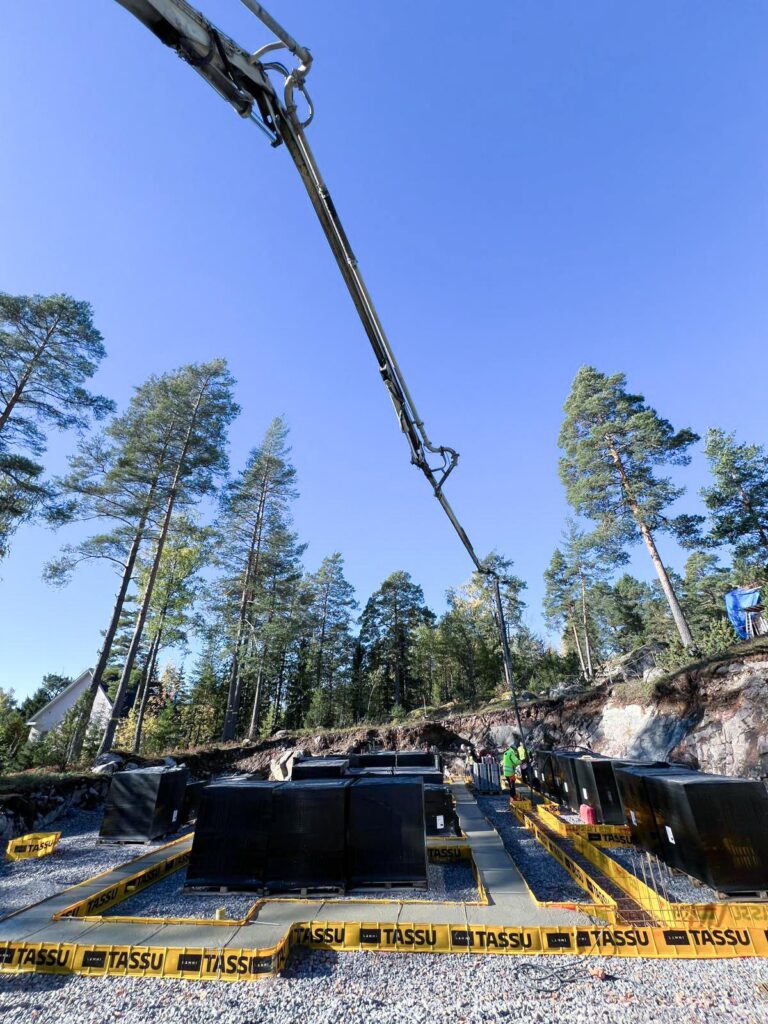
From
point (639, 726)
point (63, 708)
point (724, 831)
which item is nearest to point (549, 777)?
point (639, 726)

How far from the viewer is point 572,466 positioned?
23125mm

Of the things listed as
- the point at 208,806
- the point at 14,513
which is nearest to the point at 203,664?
the point at 14,513

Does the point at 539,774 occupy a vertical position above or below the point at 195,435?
below

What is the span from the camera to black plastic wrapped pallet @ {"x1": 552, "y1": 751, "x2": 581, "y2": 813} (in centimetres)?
1224

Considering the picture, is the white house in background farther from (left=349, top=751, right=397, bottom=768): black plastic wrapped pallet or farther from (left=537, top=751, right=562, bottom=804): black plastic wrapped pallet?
(left=537, top=751, right=562, bottom=804): black plastic wrapped pallet

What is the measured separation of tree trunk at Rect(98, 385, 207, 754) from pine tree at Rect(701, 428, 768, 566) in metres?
27.4

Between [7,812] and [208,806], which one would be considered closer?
[208,806]

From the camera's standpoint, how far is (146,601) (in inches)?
707

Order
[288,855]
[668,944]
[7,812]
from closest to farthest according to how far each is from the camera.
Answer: [668,944]
[288,855]
[7,812]

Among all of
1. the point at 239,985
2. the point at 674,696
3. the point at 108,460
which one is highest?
the point at 108,460

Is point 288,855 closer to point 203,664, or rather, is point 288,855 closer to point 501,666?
point 203,664

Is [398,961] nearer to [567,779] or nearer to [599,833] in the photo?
[599,833]

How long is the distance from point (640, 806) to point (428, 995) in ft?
21.0

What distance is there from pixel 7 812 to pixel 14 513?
8.96m
